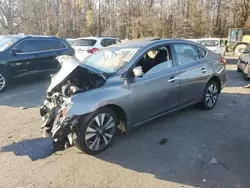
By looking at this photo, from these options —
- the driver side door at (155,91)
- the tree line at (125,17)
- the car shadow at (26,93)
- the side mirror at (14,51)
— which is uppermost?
the tree line at (125,17)

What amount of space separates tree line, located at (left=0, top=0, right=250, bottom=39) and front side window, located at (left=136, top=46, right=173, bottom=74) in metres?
26.3

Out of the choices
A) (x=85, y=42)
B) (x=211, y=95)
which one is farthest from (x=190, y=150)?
(x=85, y=42)

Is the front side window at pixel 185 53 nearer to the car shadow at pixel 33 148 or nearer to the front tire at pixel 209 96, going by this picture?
the front tire at pixel 209 96

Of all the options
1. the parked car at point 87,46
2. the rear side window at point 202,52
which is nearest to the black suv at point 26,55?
the parked car at point 87,46

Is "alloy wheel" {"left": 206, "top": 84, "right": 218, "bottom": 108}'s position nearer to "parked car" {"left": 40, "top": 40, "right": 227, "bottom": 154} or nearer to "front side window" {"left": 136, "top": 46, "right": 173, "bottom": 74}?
"parked car" {"left": 40, "top": 40, "right": 227, "bottom": 154}

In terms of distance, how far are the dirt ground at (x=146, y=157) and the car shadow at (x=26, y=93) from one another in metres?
1.13

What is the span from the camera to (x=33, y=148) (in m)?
4.00

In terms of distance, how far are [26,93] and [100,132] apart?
4.65 metres

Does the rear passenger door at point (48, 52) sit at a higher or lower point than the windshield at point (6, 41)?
lower

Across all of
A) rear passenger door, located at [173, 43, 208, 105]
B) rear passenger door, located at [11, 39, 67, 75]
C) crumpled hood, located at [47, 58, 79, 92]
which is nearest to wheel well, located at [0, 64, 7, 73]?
rear passenger door, located at [11, 39, 67, 75]

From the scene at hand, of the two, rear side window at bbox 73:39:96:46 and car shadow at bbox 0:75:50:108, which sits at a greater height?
rear side window at bbox 73:39:96:46

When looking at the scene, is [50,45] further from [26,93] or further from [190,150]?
[190,150]

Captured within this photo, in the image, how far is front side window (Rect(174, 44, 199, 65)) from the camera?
4830mm

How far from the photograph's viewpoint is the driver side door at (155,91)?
4.02 meters
